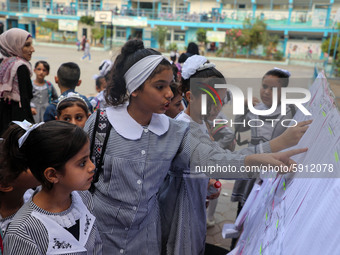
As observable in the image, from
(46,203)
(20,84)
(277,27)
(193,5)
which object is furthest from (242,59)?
(46,203)

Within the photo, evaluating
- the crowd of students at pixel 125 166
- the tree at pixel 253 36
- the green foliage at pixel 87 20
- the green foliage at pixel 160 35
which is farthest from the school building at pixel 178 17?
the crowd of students at pixel 125 166

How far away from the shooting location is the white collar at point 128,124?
4.57 feet

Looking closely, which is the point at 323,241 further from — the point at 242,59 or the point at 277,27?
the point at 277,27

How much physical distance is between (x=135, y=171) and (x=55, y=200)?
0.34 m

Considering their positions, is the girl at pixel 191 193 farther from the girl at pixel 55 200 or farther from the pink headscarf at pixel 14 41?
the pink headscarf at pixel 14 41

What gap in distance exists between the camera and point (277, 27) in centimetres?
2866

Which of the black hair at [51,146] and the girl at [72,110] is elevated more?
the black hair at [51,146]

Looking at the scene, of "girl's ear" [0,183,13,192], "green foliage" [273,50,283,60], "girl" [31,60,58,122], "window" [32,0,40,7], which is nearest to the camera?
"girl's ear" [0,183,13,192]

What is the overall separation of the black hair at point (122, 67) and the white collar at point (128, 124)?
0.15 ft

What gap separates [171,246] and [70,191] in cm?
60

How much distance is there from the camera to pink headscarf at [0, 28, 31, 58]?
9.69 ft

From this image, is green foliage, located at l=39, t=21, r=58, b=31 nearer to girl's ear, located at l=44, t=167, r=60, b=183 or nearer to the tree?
the tree

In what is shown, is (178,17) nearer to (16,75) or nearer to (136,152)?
(16,75)

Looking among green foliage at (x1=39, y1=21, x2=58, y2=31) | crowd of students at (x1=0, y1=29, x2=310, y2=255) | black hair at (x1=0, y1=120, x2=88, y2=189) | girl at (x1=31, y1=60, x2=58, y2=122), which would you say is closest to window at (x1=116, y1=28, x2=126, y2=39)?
green foliage at (x1=39, y1=21, x2=58, y2=31)
